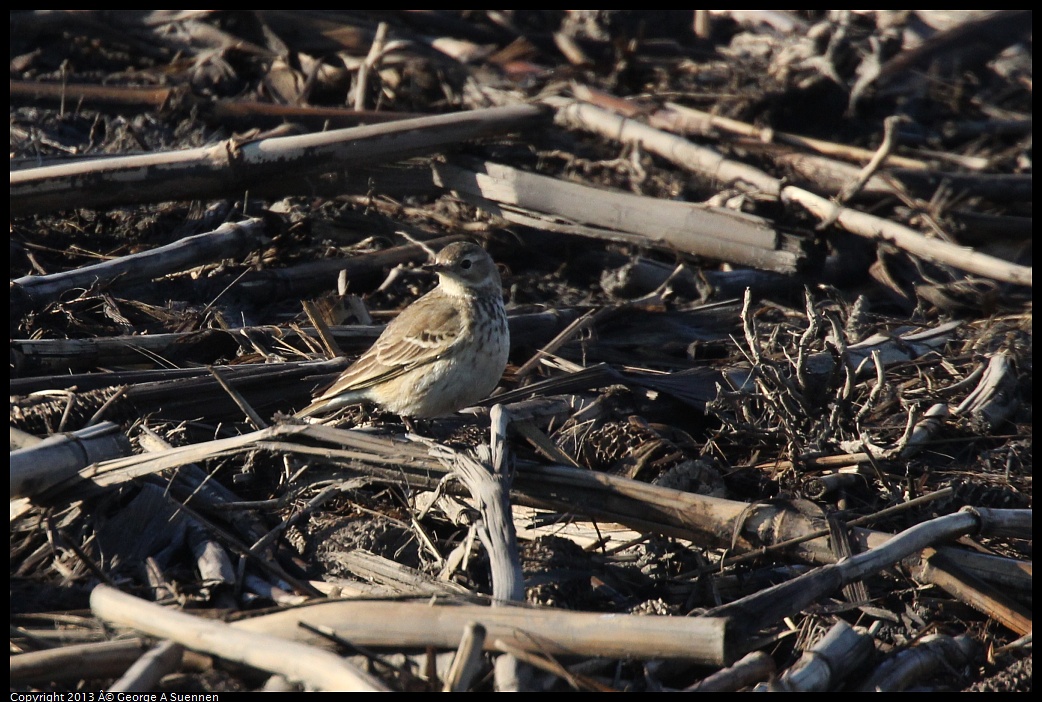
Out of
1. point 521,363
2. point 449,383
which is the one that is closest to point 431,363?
point 449,383

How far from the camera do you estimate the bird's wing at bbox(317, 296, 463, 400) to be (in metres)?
5.59

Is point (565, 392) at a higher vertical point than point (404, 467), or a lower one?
lower

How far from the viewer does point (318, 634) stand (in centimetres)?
368

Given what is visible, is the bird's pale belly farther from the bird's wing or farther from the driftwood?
the driftwood

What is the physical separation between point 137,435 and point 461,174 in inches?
138

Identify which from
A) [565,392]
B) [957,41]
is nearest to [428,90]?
[565,392]

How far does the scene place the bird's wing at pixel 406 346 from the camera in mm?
5590

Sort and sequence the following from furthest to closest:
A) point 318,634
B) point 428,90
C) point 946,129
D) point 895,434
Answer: point 946,129 < point 428,90 < point 895,434 < point 318,634

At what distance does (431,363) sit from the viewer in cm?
570

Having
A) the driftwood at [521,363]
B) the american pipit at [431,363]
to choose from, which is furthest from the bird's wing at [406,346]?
the driftwood at [521,363]

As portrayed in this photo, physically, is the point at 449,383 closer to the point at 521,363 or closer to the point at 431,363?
the point at 431,363

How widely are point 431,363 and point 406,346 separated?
0.18m

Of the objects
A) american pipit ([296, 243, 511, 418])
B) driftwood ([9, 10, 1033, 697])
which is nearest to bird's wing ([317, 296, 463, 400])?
american pipit ([296, 243, 511, 418])

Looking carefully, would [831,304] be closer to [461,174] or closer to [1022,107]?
[461,174]
